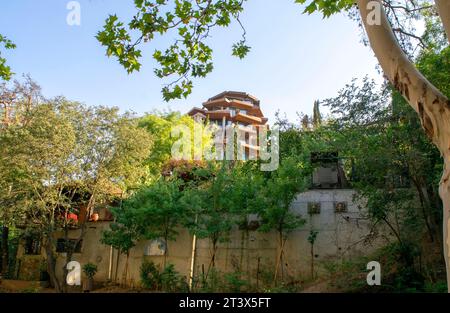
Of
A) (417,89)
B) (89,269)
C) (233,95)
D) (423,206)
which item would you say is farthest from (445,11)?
(233,95)

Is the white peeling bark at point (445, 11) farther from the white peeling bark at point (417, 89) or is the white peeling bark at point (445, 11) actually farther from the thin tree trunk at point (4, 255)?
the thin tree trunk at point (4, 255)

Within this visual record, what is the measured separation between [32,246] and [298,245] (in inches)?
525

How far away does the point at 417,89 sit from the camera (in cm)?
283

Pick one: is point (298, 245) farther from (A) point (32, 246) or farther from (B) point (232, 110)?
(B) point (232, 110)

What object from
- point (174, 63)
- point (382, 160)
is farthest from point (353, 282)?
point (174, 63)

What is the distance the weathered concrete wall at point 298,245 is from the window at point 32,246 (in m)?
7.09

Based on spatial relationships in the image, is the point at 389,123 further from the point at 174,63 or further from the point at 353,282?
the point at 174,63

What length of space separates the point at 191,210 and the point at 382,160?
238 inches

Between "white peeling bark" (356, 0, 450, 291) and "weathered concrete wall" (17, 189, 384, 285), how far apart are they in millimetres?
9540

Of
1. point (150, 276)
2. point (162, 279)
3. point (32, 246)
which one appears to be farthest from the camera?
point (32, 246)

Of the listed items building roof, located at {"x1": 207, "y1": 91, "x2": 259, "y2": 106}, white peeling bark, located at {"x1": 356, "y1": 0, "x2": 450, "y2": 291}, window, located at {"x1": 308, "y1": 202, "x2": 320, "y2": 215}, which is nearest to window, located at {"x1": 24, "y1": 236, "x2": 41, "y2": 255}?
window, located at {"x1": 308, "y1": 202, "x2": 320, "y2": 215}

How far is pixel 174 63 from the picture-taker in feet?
17.2

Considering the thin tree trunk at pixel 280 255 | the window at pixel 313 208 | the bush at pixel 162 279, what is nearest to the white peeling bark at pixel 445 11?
the thin tree trunk at pixel 280 255

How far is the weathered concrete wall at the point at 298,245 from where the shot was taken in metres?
12.5
